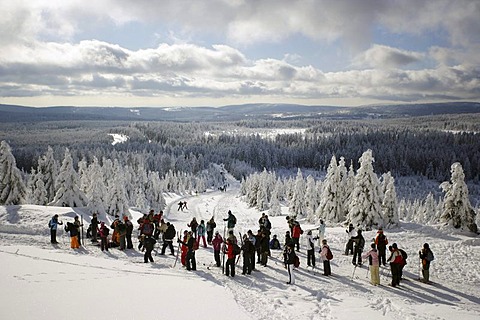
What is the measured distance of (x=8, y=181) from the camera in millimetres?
31359

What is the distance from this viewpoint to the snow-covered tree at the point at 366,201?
1049 inches

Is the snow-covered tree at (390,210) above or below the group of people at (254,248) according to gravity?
below

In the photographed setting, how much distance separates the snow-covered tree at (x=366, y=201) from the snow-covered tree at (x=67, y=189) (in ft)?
81.2

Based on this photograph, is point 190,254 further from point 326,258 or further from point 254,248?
point 326,258

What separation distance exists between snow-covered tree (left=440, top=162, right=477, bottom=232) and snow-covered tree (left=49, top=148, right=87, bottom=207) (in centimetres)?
3123

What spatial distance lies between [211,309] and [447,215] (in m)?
22.2

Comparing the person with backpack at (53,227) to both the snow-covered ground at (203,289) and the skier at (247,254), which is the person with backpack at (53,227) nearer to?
the snow-covered ground at (203,289)

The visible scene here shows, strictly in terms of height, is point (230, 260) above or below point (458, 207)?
above

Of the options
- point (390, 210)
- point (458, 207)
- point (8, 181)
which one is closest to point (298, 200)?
point (390, 210)

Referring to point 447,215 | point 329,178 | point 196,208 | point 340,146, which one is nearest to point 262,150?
point 340,146

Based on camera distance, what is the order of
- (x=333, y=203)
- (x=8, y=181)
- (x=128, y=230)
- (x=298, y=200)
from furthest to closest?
(x=298, y=200)
(x=333, y=203)
(x=8, y=181)
(x=128, y=230)

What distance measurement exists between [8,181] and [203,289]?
27.9 meters

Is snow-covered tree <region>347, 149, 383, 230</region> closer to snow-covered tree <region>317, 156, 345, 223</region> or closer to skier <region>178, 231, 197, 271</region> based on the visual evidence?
snow-covered tree <region>317, 156, 345, 223</region>

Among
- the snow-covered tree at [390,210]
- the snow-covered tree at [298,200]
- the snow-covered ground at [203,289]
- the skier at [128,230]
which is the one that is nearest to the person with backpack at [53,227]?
the snow-covered ground at [203,289]
